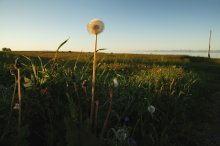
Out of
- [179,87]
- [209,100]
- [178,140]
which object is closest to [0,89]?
[178,140]

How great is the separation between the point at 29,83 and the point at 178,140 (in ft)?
7.21

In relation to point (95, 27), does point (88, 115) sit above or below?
below

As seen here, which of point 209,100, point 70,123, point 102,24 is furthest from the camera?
point 209,100

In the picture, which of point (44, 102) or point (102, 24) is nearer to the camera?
point (102, 24)

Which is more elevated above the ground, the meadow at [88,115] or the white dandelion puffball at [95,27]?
the white dandelion puffball at [95,27]

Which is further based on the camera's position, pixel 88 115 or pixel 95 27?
pixel 88 115

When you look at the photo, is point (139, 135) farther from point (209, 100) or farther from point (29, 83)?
point (209, 100)

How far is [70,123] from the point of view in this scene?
2.21m

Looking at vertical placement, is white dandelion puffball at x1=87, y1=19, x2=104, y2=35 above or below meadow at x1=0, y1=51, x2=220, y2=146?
above

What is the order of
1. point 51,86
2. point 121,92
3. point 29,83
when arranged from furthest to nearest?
point 121,92
point 51,86
point 29,83

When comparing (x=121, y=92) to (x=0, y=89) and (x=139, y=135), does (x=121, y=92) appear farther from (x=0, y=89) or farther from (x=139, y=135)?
(x=0, y=89)

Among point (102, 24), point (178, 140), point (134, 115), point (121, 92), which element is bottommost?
point (178, 140)

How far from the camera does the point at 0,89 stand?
3955 millimetres

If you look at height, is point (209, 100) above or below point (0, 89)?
below
